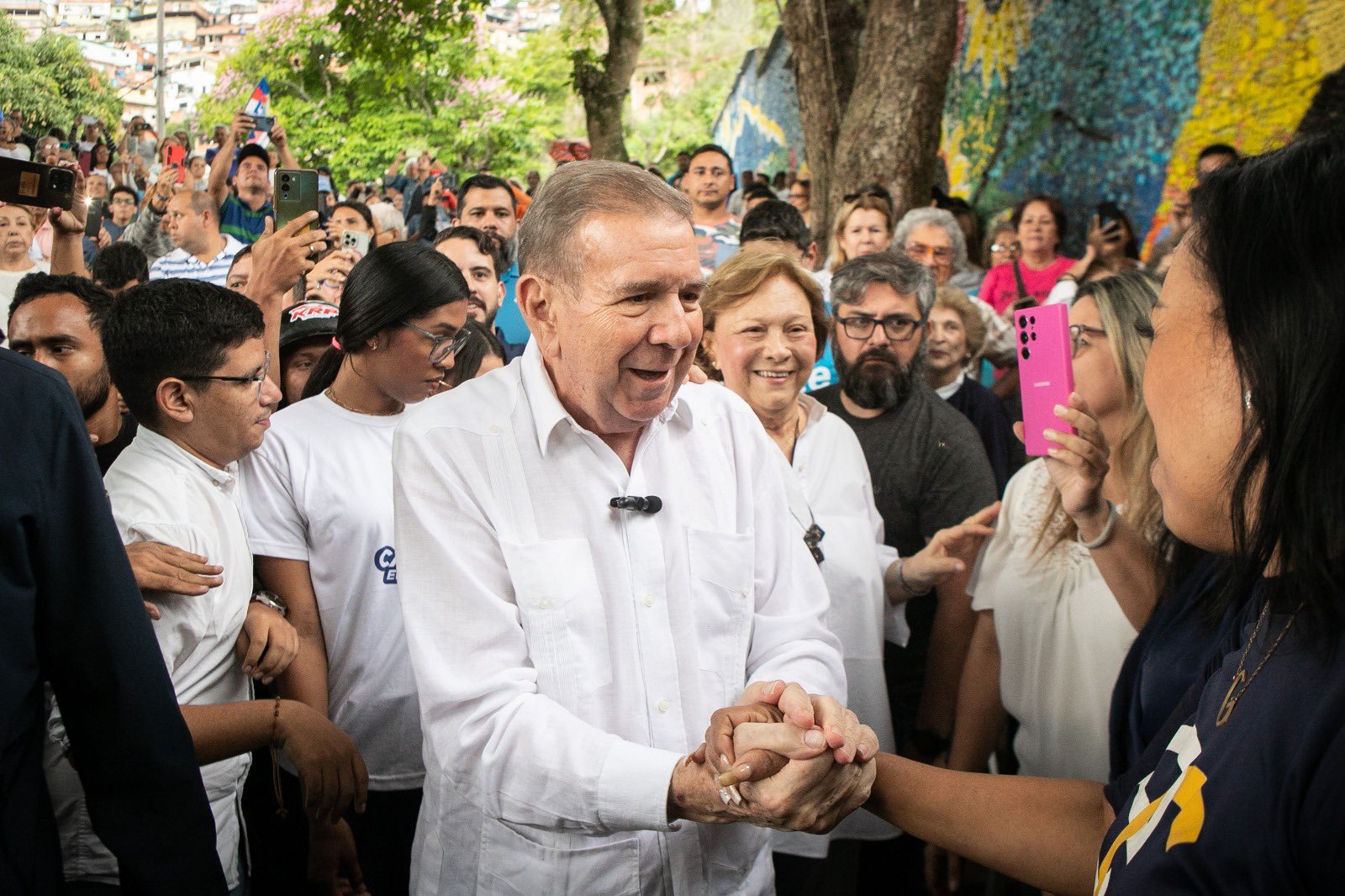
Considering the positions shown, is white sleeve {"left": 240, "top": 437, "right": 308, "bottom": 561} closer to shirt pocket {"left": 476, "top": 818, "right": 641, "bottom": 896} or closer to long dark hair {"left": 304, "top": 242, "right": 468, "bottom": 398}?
long dark hair {"left": 304, "top": 242, "right": 468, "bottom": 398}

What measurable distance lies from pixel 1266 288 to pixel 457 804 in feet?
4.84

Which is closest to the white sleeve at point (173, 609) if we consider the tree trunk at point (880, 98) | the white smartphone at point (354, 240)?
the white smartphone at point (354, 240)

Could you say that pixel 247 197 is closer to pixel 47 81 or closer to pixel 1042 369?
pixel 47 81

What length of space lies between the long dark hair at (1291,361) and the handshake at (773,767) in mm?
753

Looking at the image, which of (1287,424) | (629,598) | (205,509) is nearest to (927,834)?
(629,598)

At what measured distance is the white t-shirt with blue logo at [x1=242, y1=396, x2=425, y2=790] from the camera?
2416mm

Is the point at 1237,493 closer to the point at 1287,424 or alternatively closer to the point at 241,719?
Result: the point at 1287,424

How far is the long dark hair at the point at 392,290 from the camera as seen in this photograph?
265 centimetres

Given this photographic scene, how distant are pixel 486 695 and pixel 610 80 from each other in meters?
10.6

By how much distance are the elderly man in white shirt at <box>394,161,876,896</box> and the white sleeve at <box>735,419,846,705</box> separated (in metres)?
0.01

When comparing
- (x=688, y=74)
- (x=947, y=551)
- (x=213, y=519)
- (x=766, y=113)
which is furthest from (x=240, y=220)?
(x=688, y=74)

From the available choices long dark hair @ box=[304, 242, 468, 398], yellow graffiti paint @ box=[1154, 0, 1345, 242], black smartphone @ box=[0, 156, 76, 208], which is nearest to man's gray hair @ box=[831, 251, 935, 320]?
long dark hair @ box=[304, 242, 468, 398]

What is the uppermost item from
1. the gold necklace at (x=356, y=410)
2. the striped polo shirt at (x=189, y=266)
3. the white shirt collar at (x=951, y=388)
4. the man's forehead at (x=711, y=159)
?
the man's forehead at (x=711, y=159)

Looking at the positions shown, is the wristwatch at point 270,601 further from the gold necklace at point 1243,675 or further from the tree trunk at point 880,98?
the tree trunk at point 880,98
